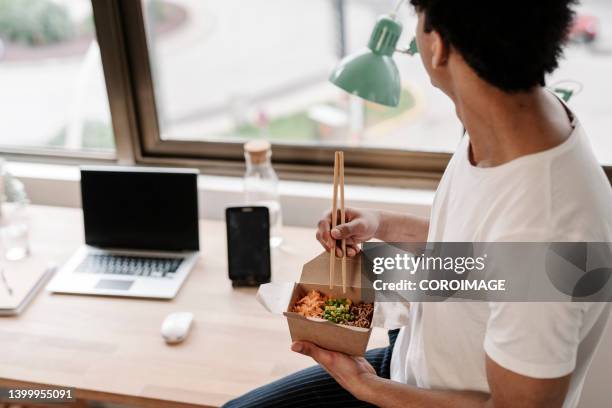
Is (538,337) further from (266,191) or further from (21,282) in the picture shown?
(21,282)

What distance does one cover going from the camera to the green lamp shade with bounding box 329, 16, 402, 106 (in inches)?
58.2

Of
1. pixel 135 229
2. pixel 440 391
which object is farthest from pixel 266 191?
pixel 440 391

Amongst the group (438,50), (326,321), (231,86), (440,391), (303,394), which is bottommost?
(303,394)

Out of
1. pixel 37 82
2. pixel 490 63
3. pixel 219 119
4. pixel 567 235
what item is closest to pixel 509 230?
pixel 567 235

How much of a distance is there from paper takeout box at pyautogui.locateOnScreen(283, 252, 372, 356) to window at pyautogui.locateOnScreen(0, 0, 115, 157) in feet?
3.55

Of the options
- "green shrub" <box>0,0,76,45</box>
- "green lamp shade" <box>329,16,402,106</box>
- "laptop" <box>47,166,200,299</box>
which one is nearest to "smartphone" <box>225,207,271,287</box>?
"laptop" <box>47,166,200,299</box>

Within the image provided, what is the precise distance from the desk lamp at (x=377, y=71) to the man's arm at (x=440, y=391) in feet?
1.82

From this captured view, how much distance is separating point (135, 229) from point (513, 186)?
44.1 inches

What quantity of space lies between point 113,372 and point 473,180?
844 millimetres

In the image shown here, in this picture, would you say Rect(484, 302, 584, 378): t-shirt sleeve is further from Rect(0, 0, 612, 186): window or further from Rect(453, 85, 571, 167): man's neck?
Rect(0, 0, 612, 186): window

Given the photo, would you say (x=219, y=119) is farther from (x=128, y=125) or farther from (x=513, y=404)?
(x=513, y=404)

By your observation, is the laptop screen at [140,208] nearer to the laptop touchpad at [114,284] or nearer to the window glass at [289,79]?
the laptop touchpad at [114,284]

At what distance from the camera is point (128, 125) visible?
6.90ft

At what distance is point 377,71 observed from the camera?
1482 millimetres
